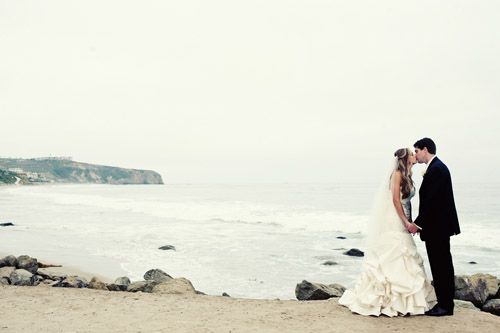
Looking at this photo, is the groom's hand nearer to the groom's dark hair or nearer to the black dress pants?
the black dress pants

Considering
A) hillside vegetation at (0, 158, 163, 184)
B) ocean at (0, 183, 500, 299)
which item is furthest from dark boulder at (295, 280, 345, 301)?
hillside vegetation at (0, 158, 163, 184)

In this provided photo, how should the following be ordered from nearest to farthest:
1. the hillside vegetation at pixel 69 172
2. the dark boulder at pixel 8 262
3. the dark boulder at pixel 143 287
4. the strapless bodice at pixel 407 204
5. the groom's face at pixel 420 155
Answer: the groom's face at pixel 420 155
the strapless bodice at pixel 407 204
the dark boulder at pixel 143 287
the dark boulder at pixel 8 262
the hillside vegetation at pixel 69 172

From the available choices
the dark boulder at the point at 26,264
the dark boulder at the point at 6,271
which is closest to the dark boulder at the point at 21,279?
the dark boulder at the point at 6,271

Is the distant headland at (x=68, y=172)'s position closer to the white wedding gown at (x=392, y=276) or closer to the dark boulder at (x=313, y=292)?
the dark boulder at (x=313, y=292)

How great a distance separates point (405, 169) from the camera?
598 centimetres

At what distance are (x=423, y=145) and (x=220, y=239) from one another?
15.4 m

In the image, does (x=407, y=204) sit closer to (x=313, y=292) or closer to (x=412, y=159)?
(x=412, y=159)

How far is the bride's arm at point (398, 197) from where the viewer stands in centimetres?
596

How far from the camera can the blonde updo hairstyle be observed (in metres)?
5.94

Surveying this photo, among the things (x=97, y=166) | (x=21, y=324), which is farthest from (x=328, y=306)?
(x=97, y=166)

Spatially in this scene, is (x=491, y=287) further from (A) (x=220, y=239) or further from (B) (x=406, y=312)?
(A) (x=220, y=239)

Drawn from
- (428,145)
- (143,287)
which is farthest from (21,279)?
(428,145)

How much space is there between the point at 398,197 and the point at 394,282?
1265mm

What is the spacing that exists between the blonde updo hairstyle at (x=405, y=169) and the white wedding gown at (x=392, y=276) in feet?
0.54
